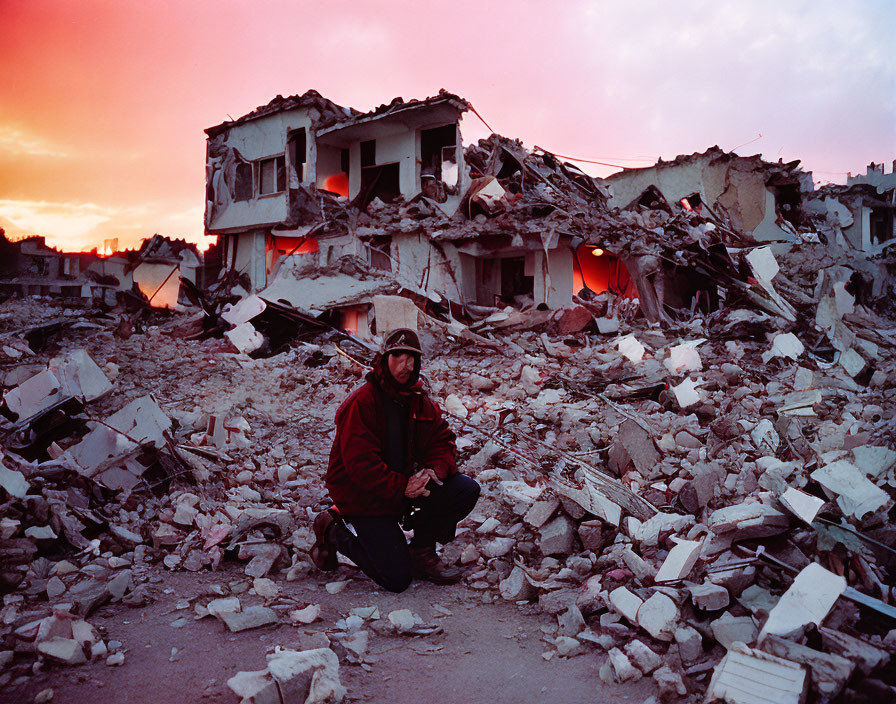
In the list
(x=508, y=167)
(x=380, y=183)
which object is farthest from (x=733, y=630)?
(x=380, y=183)

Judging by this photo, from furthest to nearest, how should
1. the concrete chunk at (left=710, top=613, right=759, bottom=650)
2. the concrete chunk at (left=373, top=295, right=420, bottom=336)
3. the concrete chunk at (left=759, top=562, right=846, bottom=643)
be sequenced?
the concrete chunk at (left=373, top=295, right=420, bottom=336)
the concrete chunk at (left=710, top=613, right=759, bottom=650)
the concrete chunk at (left=759, top=562, right=846, bottom=643)

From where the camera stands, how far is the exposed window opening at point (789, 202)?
21938 millimetres

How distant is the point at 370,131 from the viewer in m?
18.3

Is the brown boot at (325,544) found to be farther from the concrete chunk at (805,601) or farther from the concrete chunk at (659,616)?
the concrete chunk at (805,601)

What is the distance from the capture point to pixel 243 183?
20297 millimetres

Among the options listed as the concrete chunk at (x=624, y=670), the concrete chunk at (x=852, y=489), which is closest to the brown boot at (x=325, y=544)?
the concrete chunk at (x=624, y=670)

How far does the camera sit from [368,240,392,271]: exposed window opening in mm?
17703

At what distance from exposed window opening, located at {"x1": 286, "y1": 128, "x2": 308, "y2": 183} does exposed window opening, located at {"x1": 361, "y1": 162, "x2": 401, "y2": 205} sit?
1.90 m

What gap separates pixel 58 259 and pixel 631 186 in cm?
2770

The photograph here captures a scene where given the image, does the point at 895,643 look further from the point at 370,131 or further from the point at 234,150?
the point at 234,150

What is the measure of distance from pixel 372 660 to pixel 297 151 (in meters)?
18.6

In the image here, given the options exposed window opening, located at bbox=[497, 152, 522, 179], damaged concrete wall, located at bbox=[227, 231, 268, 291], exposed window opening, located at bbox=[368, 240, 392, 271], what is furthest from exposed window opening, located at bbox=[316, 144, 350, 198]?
exposed window opening, located at bbox=[497, 152, 522, 179]

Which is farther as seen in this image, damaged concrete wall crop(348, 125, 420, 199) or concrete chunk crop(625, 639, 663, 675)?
damaged concrete wall crop(348, 125, 420, 199)

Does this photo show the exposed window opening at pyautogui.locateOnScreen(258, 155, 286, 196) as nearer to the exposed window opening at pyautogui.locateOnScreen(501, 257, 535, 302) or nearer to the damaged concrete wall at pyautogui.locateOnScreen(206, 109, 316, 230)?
the damaged concrete wall at pyautogui.locateOnScreen(206, 109, 316, 230)
